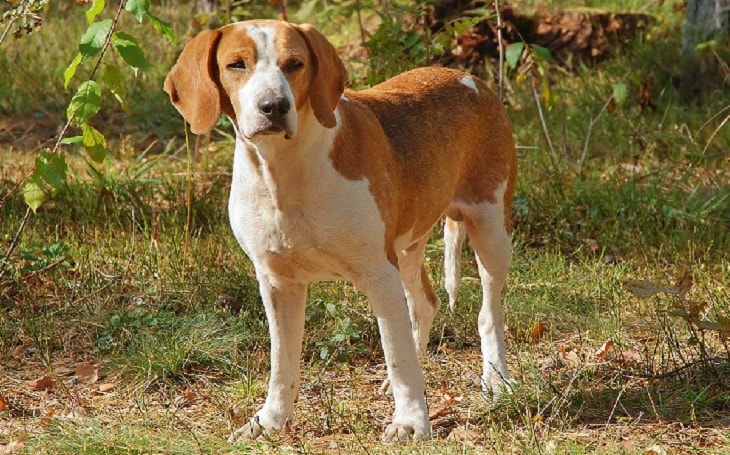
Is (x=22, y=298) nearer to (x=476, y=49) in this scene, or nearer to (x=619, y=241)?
(x=619, y=241)

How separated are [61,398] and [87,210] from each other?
208 centimetres

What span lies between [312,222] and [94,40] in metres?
1.18

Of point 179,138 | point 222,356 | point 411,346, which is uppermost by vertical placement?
point 411,346

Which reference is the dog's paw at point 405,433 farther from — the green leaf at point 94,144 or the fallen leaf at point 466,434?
the green leaf at point 94,144

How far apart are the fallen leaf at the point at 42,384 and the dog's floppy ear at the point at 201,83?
1.71 meters

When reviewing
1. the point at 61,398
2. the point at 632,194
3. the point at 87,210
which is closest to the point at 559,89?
the point at 632,194

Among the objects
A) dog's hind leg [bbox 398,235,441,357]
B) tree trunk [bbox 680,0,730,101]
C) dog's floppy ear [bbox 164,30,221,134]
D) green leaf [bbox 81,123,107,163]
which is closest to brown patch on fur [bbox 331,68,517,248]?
dog's hind leg [bbox 398,235,441,357]

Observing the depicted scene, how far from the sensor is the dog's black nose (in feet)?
12.6

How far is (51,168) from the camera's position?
4.78 metres

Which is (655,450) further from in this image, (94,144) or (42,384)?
(42,384)

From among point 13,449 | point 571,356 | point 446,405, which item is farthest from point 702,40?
point 13,449

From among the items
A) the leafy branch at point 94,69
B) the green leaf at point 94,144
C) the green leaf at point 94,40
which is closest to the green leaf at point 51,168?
the leafy branch at point 94,69

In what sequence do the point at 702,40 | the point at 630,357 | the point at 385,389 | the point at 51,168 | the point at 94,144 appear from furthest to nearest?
the point at 702,40 → the point at 630,357 → the point at 385,389 → the point at 94,144 → the point at 51,168

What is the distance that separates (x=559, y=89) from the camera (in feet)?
29.8
